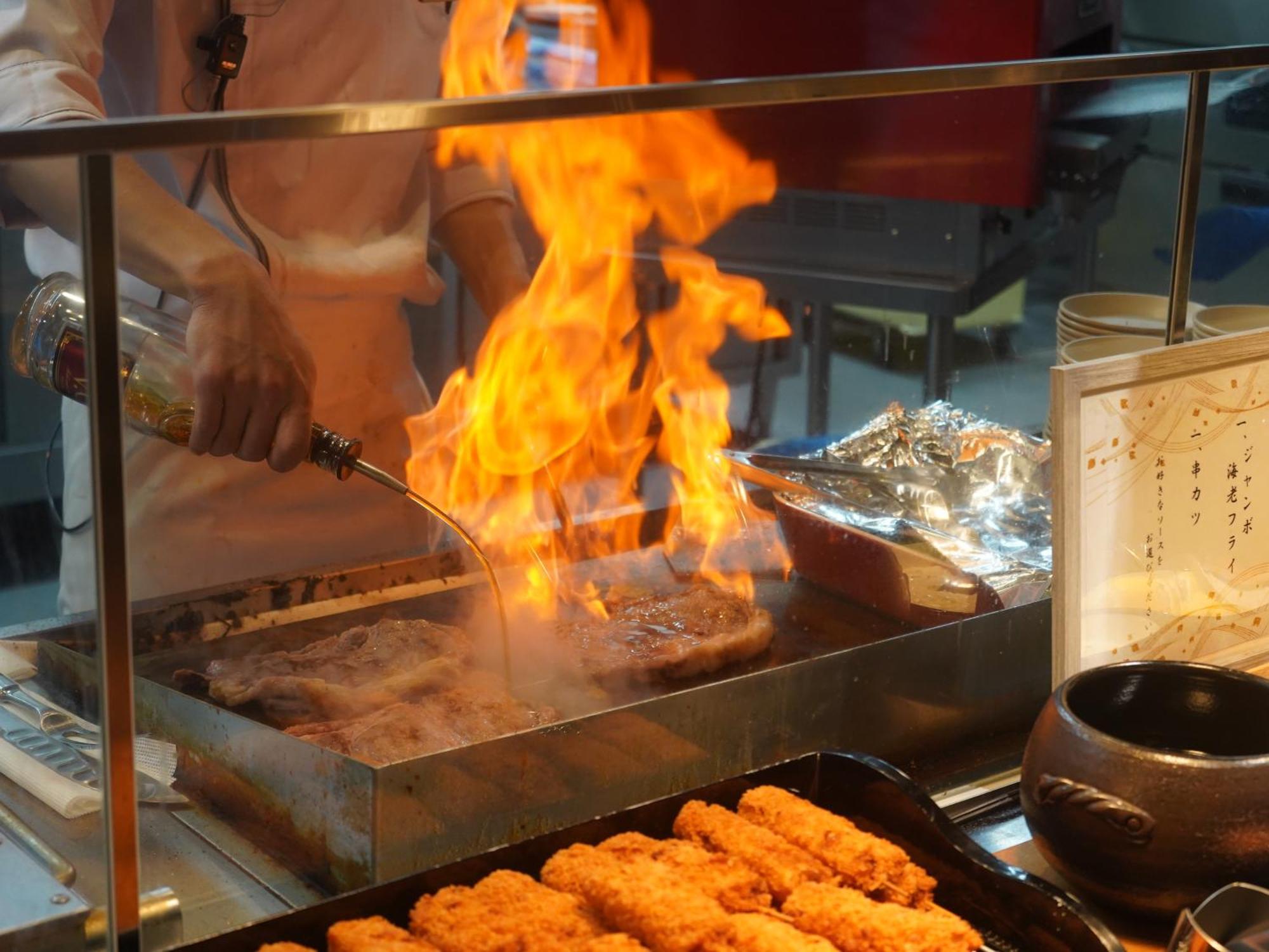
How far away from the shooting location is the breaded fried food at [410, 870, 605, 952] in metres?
1.06

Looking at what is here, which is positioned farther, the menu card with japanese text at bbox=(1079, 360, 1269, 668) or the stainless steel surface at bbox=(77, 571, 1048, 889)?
the menu card with japanese text at bbox=(1079, 360, 1269, 668)

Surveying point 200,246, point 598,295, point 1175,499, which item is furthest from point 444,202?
point 1175,499

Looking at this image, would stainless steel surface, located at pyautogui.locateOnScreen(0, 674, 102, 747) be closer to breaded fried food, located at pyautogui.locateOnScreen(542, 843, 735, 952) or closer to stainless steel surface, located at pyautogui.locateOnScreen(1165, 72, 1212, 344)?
breaded fried food, located at pyautogui.locateOnScreen(542, 843, 735, 952)

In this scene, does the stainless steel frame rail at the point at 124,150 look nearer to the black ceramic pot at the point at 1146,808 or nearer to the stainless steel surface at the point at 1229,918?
the black ceramic pot at the point at 1146,808

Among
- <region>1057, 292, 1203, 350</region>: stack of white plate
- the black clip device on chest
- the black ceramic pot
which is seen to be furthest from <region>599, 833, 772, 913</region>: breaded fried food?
the black clip device on chest

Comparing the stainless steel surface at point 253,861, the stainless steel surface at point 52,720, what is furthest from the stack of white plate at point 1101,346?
the stainless steel surface at point 52,720

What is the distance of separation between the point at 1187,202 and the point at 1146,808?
2.56 feet

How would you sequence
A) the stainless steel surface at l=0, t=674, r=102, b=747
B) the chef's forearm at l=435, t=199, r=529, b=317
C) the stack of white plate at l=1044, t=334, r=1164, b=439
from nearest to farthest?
the stainless steel surface at l=0, t=674, r=102, b=747 → the stack of white plate at l=1044, t=334, r=1164, b=439 → the chef's forearm at l=435, t=199, r=529, b=317

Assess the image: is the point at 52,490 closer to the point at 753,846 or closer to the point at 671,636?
the point at 671,636

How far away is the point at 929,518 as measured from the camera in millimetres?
2164

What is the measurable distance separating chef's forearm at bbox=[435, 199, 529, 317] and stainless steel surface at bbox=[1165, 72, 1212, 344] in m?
1.32

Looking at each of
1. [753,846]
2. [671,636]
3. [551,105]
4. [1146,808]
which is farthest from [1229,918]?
[671,636]

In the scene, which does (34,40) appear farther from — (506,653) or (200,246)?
(506,653)

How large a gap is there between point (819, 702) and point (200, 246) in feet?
2.87
